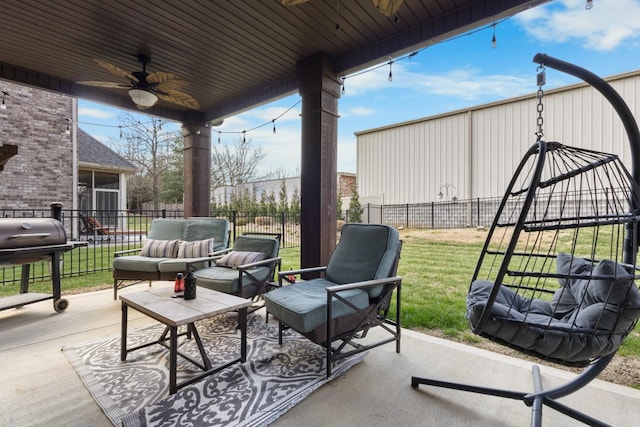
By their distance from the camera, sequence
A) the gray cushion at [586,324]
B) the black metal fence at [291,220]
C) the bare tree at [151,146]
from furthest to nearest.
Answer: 1. the bare tree at [151,146]
2. the black metal fence at [291,220]
3. the gray cushion at [586,324]

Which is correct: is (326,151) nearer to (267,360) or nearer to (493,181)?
(267,360)

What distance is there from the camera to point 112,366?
7.66ft

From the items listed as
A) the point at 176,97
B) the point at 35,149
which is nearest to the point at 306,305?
the point at 176,97

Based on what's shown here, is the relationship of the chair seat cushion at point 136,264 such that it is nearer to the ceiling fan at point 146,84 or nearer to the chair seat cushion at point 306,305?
the ceiling fan at point 146,84

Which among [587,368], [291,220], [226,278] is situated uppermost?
[291,220]

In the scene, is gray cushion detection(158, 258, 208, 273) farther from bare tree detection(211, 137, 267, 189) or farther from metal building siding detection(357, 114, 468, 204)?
bare tree detection(211, 137, 267, 189)

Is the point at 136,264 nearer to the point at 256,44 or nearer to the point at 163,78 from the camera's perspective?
the point at 163,78

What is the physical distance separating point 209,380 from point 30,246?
2785 millimetres

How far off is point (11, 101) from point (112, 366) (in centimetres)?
909

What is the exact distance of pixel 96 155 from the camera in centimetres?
1013

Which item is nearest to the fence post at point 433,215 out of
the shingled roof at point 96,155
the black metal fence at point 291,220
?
the black metal fence at point 291,220

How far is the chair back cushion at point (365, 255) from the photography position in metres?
2.65

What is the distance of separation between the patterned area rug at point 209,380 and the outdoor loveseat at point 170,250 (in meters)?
1.08

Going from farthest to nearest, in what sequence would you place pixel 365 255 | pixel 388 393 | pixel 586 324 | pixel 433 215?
pixel 433 215, pixel 365 255, pixel 388 393, pixel 586 324
